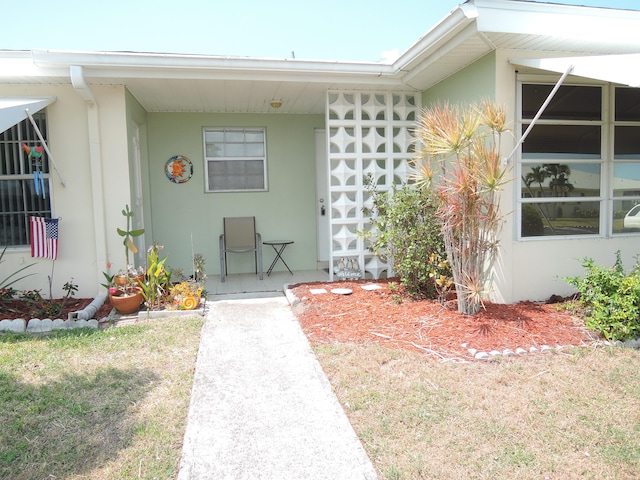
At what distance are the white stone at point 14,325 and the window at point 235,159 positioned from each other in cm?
368

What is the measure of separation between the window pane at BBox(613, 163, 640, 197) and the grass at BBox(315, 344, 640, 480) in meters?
2.44

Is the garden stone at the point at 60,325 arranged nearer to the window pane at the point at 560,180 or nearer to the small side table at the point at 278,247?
the small side table at the point at 278,247

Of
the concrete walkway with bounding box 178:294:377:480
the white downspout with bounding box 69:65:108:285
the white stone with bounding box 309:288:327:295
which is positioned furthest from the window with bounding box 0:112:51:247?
the white stone with bounding box 309:288:327:295

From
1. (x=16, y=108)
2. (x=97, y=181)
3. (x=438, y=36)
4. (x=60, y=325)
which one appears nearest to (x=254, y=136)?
(x=97, y=181)

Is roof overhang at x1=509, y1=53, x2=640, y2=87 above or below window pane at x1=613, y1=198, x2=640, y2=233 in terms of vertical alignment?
above

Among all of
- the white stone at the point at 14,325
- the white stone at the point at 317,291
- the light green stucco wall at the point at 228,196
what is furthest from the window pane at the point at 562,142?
the white stone at the point at 14,325

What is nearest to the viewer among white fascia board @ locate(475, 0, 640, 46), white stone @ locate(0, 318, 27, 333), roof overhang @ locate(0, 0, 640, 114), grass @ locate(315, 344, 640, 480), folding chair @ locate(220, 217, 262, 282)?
grass @ locate(315, 344, 640, 480)

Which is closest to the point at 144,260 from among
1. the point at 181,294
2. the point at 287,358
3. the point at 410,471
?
the point at 181,294

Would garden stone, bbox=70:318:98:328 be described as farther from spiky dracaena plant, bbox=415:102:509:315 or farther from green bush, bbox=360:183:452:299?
spiky dracaena plant, bbox=415:102:509:315

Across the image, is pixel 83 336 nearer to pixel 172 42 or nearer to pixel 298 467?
pixel 298 467

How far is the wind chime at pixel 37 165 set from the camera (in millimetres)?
5719

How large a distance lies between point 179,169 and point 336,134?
109 inches

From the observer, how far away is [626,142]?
18.4 ft

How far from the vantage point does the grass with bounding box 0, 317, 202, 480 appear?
255cm
